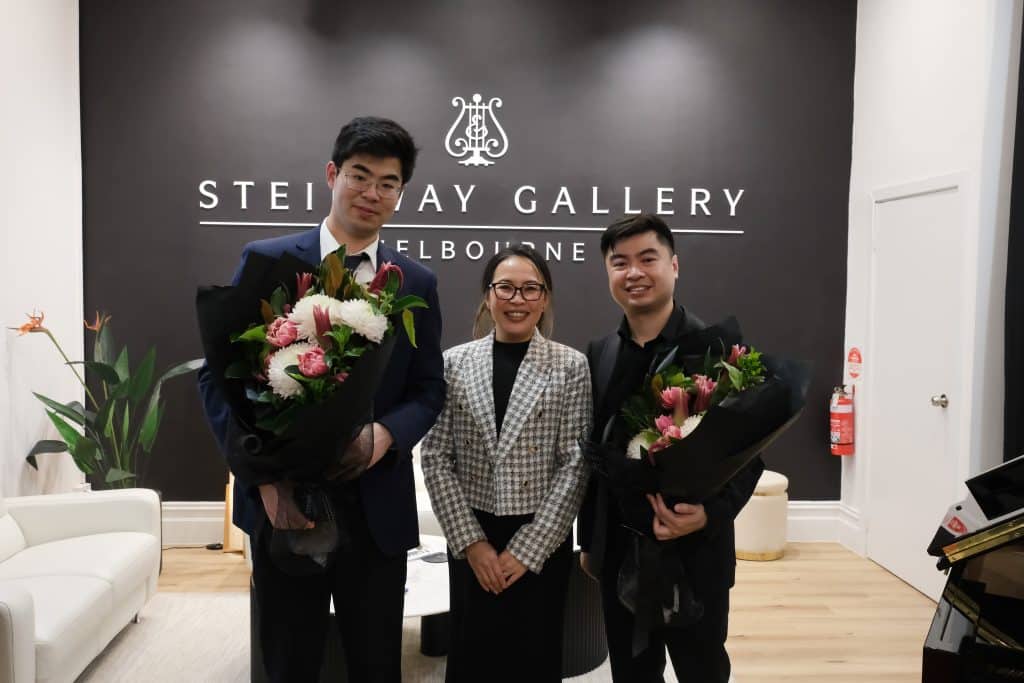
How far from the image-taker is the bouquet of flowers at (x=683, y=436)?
1.66 m

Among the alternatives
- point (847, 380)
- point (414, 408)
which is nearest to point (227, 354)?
point (414, 408)

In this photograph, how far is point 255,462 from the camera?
4.96 ft

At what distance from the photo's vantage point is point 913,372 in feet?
14.3

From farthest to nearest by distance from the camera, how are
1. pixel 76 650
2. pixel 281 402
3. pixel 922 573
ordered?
pixel 922 573 → pixel 76 650 → pixel 281 402

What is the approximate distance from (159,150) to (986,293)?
14.4 ft

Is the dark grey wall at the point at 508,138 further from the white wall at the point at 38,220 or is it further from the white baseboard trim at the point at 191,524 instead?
the white wall at the point at 38,220

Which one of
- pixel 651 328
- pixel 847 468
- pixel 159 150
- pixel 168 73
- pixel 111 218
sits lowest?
pixel 847 468

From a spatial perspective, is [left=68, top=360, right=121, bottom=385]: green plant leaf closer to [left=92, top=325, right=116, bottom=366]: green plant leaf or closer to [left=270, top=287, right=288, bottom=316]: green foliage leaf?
[left=92, top=325, right=116, bottom=366]: green plant leaf

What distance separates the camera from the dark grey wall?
486 centimetres

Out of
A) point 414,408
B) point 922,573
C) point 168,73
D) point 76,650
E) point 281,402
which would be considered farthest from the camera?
point 168,73

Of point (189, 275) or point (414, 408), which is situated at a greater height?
point (189, 275)

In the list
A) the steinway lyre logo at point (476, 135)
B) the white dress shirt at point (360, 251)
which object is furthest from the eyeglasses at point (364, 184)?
the steinway lyre logo at point (476, 135)

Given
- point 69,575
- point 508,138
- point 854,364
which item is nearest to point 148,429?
point 69,575

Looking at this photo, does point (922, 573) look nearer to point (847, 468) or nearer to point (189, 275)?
point (847, 468)
